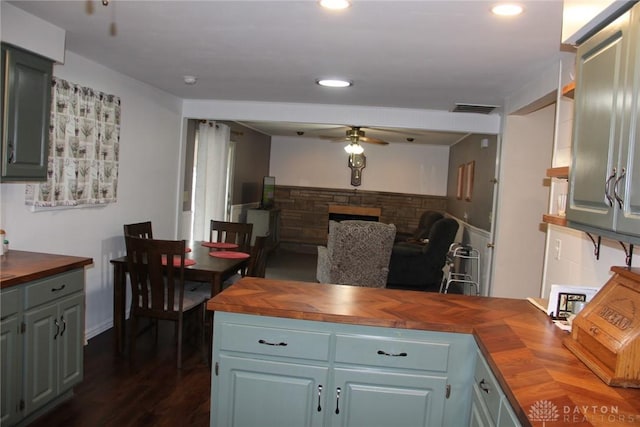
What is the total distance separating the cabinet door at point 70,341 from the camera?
2.73 m

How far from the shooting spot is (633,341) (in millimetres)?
1514

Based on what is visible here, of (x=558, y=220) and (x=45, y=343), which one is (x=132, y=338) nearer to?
(x=45, y=343)

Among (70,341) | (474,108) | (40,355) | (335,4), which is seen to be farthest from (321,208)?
(335,4)

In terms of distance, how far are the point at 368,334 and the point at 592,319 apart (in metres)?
0.85

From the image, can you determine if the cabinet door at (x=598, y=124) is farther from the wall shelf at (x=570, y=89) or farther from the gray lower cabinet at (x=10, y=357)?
the gray lower cabinet at (x=10, y=357)

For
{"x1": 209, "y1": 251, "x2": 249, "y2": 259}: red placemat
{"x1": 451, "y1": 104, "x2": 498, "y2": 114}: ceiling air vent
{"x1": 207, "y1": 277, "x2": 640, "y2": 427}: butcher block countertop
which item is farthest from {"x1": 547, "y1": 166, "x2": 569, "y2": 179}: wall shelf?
{"x1": 209, "y1": 251, "x2": 249, "y2": 259}: red placemat

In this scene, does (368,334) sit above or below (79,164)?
below

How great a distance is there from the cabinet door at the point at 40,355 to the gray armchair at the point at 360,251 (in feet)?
10.4

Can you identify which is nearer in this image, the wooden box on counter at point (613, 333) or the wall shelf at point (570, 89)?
the wooden box on counter at point (613, 333)

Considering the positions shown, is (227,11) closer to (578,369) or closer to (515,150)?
(578,369)

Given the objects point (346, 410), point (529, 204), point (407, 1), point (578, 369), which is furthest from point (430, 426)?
point (529, 204)

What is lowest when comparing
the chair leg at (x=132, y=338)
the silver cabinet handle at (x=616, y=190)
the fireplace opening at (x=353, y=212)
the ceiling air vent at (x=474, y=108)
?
the chair leg at (x=132, y=338)

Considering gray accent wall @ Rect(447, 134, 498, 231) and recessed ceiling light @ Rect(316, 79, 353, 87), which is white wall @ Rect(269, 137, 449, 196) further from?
recessed ceiling light @ Rect(316, 79, 353, 87)

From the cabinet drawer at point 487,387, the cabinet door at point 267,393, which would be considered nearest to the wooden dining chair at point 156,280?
the cabinet door at point 267,393
